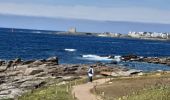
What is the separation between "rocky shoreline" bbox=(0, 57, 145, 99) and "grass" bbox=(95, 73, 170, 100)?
9333mm

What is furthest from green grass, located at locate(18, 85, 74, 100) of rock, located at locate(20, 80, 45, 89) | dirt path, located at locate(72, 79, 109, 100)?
rock, located at locate(20, 80, 45, 89)

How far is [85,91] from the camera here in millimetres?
47094

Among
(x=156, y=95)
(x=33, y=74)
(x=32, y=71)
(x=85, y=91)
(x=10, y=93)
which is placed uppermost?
(x=156, y=95)

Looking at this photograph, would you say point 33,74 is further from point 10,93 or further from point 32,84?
point 10,93

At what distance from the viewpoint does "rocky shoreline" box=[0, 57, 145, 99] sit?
5581cm

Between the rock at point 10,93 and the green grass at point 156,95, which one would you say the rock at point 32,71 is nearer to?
the rock at point 10,93

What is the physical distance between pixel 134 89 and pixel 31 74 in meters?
24.1

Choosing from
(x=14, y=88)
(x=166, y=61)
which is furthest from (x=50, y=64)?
(x=166, y=61)

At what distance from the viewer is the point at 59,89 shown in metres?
48.4

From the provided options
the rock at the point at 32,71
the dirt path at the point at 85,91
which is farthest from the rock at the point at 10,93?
the rock at the point at 32,71

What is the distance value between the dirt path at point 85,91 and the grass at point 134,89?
874mm

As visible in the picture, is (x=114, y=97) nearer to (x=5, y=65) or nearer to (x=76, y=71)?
(x=76, y=71)

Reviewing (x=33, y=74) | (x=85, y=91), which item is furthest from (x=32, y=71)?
(x=85, y=91)

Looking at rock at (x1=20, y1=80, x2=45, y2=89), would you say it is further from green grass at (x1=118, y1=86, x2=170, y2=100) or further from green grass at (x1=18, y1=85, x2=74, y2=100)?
green grass at (x1=118, y1=86, x2=170, y2=100)
